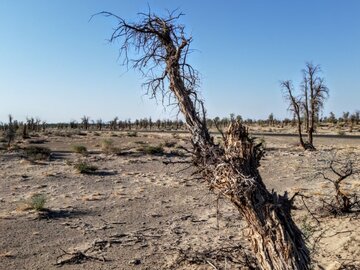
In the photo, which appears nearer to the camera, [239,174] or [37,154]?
[239,174]

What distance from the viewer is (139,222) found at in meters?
13.0

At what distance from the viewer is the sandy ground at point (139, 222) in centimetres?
930

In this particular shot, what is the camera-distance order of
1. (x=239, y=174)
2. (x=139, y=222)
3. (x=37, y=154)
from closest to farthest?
(x=239, y=174) → (x=139, y=222) → (x=37, y=154)

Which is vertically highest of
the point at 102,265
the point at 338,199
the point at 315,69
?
the point at 315,69

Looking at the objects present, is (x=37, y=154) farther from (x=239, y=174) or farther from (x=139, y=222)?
(x=239, y=174)

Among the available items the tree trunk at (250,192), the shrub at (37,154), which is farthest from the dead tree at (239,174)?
the shrub at (37,154)

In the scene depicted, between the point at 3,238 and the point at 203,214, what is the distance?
18.0ft

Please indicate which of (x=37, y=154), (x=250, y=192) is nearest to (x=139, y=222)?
(x=250, y=192)

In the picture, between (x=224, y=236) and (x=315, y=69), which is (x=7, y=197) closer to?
(x=224, y=236)

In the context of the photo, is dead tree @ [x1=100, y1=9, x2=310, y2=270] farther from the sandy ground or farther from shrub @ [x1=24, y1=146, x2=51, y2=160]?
shrub @ [x1=24, y1=146, x2=51, y2=160]

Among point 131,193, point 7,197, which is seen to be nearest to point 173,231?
point 131,193

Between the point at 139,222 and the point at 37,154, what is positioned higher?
the point at 37,154

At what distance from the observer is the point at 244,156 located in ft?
19.3

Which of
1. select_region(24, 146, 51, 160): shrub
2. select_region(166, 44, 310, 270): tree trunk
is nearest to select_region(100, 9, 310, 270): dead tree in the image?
select_region(166, 44, 310, 270): tree trunk
